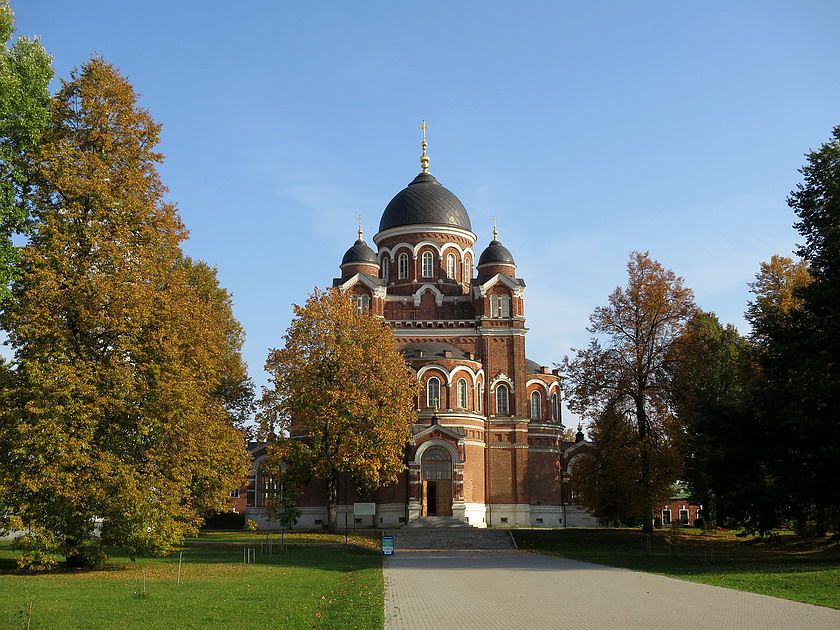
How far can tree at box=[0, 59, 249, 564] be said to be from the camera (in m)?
23.5

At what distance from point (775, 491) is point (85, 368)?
67.6 feet

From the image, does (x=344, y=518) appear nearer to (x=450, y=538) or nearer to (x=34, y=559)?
(x=450, y=538)

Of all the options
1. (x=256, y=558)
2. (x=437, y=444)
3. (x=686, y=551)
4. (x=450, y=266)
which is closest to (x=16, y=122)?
(x=256, y=558)

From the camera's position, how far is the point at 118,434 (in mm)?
25031

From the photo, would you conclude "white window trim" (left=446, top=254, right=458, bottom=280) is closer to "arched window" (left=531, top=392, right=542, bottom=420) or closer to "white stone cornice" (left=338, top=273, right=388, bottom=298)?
"white stone cornice" (left=338, top=273, right=388, bottom=298)

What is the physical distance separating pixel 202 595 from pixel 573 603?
7745 millimetres

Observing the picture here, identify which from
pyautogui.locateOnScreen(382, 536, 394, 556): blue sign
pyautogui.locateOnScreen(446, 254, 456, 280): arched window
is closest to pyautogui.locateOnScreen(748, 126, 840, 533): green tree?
pyautogui.locateOnScreen(382, 536, 394, 556): blue sign

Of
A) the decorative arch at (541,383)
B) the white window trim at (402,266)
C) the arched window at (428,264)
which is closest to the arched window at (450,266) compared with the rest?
the arched window at (428,264)

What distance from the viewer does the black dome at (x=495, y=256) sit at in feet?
180

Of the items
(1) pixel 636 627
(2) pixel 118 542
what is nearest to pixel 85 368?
(2) pixel 118 542

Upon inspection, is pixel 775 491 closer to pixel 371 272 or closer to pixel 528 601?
pixel 528 601

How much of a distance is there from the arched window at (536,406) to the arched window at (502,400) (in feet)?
7.41

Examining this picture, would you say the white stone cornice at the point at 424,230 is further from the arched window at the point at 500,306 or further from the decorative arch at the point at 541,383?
the decorative arch at the point at 541,383

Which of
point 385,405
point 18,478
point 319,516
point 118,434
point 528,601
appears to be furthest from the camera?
point 319,516
